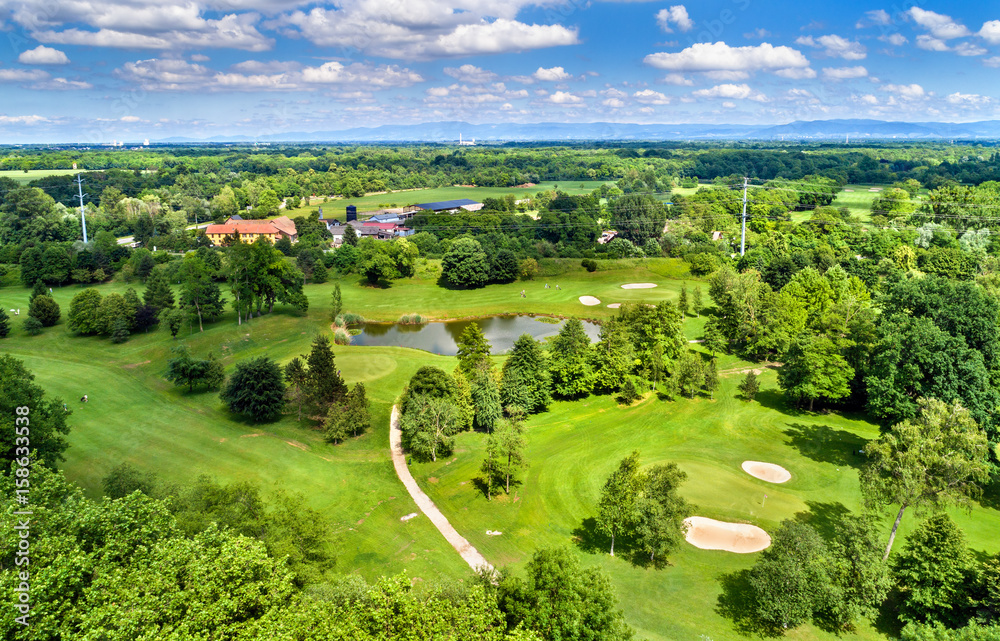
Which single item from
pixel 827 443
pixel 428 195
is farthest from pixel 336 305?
pixel 428 195

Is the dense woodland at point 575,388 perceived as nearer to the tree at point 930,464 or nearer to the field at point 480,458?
the tree at point 930,464

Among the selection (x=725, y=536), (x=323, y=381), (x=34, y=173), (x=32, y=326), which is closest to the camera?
(x=725, y=536)

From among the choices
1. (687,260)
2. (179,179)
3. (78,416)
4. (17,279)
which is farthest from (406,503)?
(179,179)

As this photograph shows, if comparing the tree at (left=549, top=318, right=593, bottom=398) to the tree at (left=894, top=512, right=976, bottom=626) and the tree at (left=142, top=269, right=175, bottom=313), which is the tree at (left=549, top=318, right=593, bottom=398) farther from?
the tree at (left=142, top=269, right=175, bottom=313)

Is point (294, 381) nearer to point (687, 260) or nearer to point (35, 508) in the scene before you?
point (35, 508)

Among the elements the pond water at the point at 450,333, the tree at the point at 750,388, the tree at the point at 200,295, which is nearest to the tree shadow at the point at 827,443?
the tree at the point at 750,388

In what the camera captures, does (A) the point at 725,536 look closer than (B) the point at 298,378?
Yes

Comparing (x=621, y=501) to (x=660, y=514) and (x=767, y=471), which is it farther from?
(x=767, y=471)
